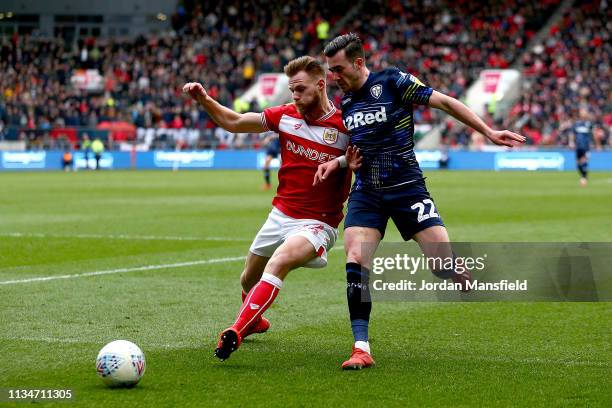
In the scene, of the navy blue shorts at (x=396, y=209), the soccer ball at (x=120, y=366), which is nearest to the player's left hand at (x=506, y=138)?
the navy blue shorts at (x=396, y=209)

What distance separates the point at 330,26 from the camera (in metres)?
57.0

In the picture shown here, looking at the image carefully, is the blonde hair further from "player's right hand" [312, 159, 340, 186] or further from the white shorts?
the white shorts

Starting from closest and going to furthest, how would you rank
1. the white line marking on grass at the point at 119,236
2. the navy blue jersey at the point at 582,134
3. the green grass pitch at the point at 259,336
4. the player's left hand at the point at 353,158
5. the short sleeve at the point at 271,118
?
the green grass pitch at the point at 259,336 → the player's left hand at the point at 353,158 → the short sleeve at the point at 271,118 → the white line marking on grass at the point at 119,236 → the navy blue jersey at the point at 582,134

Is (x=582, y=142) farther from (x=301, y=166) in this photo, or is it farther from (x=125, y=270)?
(x=301, y=166)

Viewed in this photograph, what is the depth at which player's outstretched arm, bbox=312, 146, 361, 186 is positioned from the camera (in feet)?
23.2

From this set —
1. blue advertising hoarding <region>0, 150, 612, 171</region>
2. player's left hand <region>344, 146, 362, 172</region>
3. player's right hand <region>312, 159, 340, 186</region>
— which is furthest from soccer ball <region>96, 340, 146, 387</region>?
blue advertising hoarding <region>0, 150, 612, 171</region>

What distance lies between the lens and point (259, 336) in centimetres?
800

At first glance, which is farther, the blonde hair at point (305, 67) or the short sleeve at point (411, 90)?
the blonde hair at point (305, 67)

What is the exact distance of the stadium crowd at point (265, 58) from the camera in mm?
47500

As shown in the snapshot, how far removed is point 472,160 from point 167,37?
844 inches

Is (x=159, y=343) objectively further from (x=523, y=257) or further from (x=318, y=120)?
(x=523, y=257)

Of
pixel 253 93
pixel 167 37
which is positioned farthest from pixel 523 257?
pixel 167 37

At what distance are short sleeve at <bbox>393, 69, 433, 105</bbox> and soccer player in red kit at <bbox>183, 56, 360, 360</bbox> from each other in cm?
50

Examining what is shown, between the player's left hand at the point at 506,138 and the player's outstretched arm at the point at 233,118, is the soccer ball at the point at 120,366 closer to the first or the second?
the player's outstretched arm at the point at 233,118
